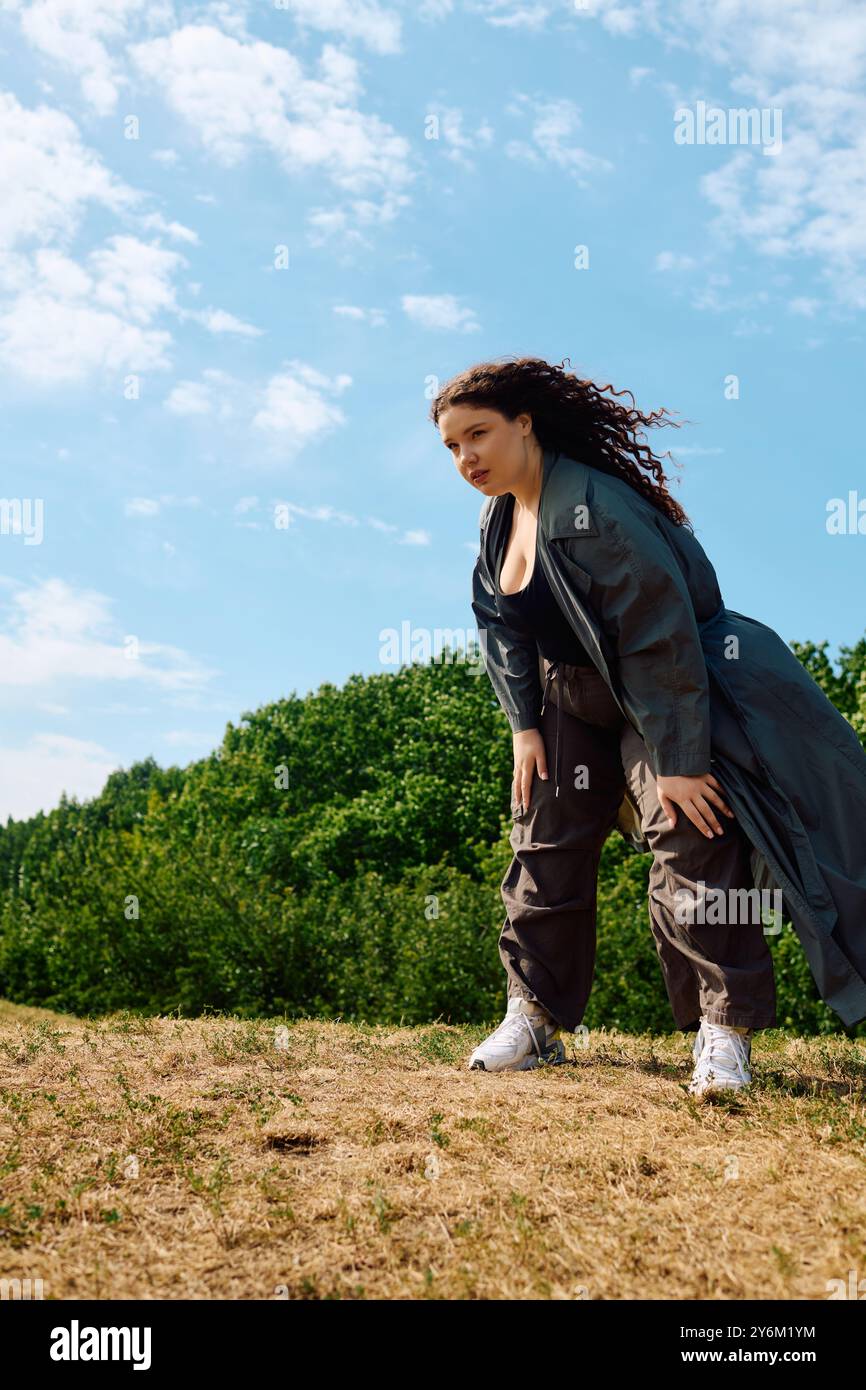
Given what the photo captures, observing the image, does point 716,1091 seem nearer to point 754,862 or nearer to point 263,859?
point 754,862

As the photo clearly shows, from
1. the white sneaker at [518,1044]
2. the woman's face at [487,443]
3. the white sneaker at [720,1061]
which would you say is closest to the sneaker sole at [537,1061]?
the white sneaker at [518,1044]

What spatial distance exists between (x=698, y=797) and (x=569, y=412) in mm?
1465

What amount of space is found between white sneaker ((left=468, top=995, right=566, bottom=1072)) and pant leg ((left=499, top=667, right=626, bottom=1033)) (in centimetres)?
9

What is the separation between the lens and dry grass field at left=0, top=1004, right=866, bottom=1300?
6.97 feet

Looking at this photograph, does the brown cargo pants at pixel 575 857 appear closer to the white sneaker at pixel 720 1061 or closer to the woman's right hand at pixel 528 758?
the woman's right hand at pixel 528 758

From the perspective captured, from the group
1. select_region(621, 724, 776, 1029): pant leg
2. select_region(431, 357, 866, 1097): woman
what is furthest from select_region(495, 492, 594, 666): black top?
select_region(621, 724, 776, 1029): pant leg

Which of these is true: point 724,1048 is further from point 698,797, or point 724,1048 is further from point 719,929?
point 698,797

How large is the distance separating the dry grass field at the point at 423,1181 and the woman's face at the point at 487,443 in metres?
2.07

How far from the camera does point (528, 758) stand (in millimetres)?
3883

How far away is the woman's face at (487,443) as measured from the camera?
12.1ft

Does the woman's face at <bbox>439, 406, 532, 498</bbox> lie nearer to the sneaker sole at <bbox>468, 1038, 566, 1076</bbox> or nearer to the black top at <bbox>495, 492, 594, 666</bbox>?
the black top at <bbox>495, 492, 594, 666</bbox>

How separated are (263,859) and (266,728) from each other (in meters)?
5.18
